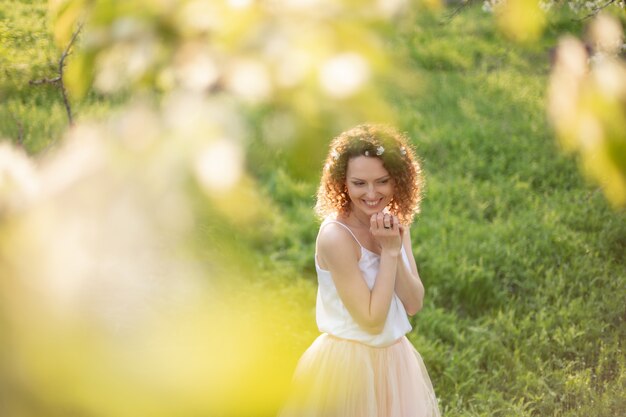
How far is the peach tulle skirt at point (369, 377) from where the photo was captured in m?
1.88

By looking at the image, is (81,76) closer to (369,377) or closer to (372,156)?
(372,156)

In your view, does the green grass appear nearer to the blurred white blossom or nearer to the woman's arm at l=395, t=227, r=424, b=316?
the woman's arm at l=395, t=227, r=424, b=316

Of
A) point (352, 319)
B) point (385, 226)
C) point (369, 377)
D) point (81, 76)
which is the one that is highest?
point (81, 76)

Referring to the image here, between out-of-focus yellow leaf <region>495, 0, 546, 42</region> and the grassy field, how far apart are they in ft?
5.97

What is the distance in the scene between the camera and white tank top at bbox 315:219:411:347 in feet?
6.18

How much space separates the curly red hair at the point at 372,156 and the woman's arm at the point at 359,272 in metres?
0.10

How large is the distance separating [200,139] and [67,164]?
0.26 m

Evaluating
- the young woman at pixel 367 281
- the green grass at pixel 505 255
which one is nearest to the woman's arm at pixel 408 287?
the young woman at pixel 367 281

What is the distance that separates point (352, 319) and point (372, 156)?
1.35ft

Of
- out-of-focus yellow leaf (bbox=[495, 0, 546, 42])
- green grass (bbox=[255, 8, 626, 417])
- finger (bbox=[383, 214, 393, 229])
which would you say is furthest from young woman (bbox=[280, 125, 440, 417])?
out-of-focus yellow leaf (bbox=[495, 0, 546, 42])

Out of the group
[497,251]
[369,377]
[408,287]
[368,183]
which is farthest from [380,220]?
[497,251]

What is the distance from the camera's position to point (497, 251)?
4.87 m

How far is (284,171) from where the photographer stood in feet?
18.7

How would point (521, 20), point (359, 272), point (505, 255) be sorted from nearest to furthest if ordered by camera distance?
point (521, 20), point (359, 272), point (505, 255)
